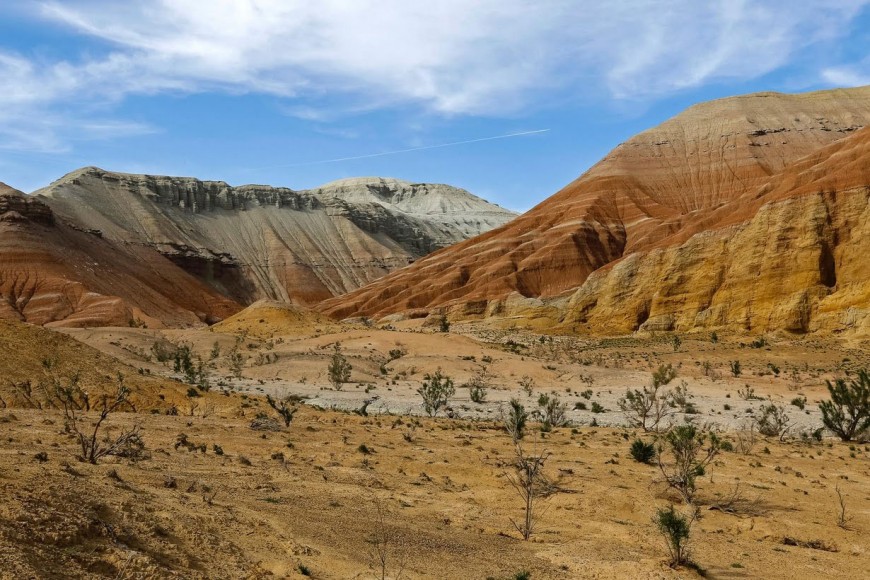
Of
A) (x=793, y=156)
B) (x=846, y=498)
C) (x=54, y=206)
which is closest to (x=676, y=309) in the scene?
(x=793, y=156)

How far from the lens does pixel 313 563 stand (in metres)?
7.58

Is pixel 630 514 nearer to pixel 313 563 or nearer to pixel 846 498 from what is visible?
pixel 846 498

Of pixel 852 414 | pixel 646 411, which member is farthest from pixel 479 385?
pixel 852 414

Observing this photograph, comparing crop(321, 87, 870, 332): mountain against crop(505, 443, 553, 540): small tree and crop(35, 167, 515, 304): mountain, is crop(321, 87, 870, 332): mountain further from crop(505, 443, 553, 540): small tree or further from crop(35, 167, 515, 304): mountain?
crop(505, 443, 553, 540): small tree

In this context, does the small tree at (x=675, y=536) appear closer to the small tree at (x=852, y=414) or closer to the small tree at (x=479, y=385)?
the small tree at (x=852, y=414)

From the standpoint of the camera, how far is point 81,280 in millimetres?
83500

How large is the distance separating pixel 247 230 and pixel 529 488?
425 feet

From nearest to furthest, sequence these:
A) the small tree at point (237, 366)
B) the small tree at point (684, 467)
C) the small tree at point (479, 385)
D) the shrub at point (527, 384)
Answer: the small tree at point (684, 467) < the small tree at point (479, 385) < the shrub at point (527, 384) < the small tree at point (237, 366)

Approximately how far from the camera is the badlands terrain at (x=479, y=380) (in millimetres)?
8695

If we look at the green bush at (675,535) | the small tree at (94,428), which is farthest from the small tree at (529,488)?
the small tree at (94,428)

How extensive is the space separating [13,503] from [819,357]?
1793 inches

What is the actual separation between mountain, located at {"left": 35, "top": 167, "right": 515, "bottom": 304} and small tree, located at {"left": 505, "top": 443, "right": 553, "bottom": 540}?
10398 centimetres

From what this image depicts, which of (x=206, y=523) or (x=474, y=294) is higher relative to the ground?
(x=474, y=294)

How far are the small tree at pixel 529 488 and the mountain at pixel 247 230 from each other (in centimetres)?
10398
